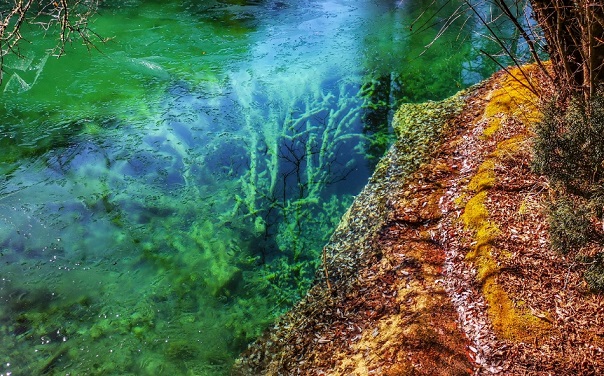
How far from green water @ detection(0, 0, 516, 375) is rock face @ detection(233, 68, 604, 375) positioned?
0.46 meters

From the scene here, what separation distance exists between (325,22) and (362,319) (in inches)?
402

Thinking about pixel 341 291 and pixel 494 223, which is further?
pixel 341 291

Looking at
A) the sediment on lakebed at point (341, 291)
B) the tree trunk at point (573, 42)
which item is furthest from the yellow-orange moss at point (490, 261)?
the tree trunk at point (573, 42)

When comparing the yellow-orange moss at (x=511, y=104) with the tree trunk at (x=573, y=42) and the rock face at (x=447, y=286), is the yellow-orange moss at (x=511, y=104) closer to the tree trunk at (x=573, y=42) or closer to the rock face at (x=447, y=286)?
the rock face at (x=447, y=286)

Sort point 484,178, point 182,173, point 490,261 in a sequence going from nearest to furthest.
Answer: point 490,261 < point 484,178 < point 182,173

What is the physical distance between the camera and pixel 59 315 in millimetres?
4945

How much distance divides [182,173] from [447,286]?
4.47 m

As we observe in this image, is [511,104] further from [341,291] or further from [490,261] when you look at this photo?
[341,291]

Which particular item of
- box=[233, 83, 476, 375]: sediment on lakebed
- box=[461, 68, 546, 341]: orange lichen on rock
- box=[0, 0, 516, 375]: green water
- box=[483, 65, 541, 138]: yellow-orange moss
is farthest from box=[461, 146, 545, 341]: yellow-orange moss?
box=[0, 0, 516, 375]: green water

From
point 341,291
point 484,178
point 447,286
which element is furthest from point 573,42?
point 341,291

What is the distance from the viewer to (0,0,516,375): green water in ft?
15.8

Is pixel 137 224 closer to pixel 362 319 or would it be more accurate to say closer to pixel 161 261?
pixel 161 261

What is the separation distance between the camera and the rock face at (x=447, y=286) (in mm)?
3611

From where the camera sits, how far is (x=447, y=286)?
4262 mm
